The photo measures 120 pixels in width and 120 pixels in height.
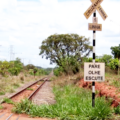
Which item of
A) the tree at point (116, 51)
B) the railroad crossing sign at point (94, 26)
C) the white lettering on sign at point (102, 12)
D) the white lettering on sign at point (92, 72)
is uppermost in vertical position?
the tree at point (116, 51)

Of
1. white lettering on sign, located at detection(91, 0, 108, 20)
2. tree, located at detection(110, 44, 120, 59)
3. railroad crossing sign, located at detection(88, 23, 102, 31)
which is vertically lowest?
railroad crossing sign, located at detection(88, 23, 102, 31)

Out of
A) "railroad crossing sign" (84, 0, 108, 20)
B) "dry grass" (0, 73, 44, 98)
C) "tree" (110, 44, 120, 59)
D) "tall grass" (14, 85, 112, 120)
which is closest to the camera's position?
"tall grass" (14, 85, 112, 120)

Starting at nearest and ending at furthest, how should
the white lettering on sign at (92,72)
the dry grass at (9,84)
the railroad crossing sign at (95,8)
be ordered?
1. the white lettering on sign at (92,72)
2. the railroad crossing sign at (95,8)
3. the dry grass at (9,84)

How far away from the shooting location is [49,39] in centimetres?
4575

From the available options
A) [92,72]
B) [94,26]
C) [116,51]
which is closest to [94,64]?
[92,72]

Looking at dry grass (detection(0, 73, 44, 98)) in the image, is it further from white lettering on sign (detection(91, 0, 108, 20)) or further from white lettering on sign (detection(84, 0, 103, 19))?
white lettering on sign (detection(91, 0, 108, 20))

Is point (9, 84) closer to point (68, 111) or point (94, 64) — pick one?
point (68, 111)

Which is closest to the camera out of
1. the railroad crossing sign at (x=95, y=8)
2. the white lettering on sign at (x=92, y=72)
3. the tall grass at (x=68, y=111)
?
the tall grass at (x=68, y=111)

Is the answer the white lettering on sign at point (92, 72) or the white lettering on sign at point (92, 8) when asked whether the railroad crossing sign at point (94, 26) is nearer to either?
the white lettering on sign at point (92, 8)

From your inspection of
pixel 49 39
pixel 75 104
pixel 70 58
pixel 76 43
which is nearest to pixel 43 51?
pixel 49 39

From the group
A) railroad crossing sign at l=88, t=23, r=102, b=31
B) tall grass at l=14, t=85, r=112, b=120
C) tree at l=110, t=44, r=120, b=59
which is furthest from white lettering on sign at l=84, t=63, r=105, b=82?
tree at l=110, t=44, r=120, b=59

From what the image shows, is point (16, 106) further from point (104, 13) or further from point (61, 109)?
point (104, 13)

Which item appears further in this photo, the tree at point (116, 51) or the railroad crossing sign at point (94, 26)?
the tree at point (116, 51)

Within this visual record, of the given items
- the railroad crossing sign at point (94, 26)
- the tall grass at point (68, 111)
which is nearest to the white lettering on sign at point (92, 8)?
the railroad crossing sign at point (94, 26)
